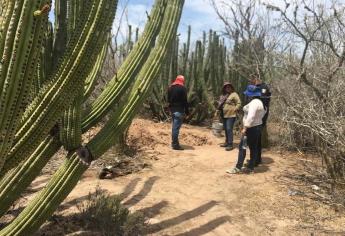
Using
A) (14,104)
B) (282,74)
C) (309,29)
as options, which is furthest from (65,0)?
(282,74)

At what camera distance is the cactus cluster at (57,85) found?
9.18ft

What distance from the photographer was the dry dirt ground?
18.9 ft

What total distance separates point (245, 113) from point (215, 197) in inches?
74.7

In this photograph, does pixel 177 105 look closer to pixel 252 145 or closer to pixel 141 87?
pixel 252 145

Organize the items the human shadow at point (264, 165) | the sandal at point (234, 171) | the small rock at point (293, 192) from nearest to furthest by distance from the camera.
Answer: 1. the small rock at point (293, 192)
2. the sandal at point (234, 171)
3. the human shadow at point (264, 165)

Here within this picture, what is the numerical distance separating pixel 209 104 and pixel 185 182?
6077 mm

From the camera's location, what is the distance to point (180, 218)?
5.91 m

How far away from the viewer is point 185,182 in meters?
7.58

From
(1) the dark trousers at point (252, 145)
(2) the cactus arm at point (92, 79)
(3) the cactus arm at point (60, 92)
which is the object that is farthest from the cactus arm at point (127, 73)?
(1) the dark trousers at point (252, 145)

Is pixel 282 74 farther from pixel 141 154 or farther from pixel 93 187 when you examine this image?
pixel 93 187

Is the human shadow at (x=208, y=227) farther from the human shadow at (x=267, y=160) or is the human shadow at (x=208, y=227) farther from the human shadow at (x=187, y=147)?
the human shadow at (x=187, y=147)

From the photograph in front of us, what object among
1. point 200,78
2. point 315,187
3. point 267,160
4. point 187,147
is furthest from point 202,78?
point 315,187

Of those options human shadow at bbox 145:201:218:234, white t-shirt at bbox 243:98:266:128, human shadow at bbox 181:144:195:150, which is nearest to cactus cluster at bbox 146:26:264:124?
human shadow at bbox 181:144:195:150

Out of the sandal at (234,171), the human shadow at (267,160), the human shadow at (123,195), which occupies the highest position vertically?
the human shadow at (267,160)
